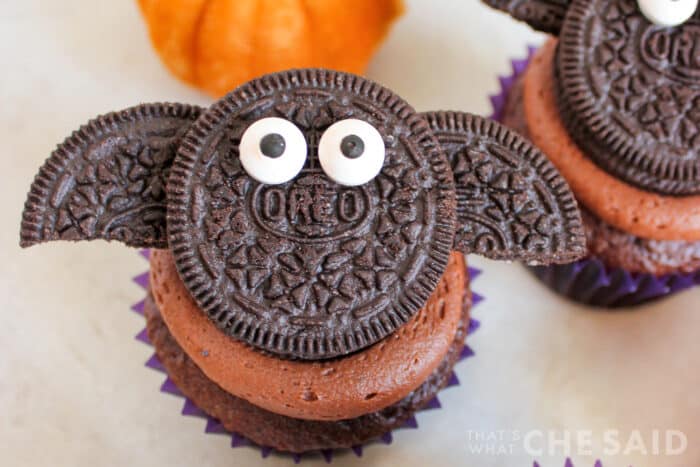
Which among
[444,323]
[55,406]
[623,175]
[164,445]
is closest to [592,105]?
[623,175]

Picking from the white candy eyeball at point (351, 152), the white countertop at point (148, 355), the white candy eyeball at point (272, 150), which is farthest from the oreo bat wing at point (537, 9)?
the white candy eyeball at point (272, 150)

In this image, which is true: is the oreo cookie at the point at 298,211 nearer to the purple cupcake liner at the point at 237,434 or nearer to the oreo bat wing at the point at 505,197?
the oreo bat wing at the point at 505,197

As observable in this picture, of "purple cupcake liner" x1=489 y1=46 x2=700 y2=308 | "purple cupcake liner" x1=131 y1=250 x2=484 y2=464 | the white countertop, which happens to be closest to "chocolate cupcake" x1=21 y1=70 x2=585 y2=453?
"purple cupcake liner" x1=131 y1=250 x2=484 y2=464

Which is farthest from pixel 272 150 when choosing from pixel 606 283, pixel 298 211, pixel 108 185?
pixel 606 283

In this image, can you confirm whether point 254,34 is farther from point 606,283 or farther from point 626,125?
point 606,283

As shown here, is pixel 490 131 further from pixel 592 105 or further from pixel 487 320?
pixel 487 320

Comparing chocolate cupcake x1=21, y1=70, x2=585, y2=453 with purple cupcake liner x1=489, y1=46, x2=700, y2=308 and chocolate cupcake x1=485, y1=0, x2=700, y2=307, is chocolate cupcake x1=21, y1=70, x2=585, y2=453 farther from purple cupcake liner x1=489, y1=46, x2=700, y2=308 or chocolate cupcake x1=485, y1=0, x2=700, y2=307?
purple cupcake liner x1=489, y1=46, x2=700, y2=308
